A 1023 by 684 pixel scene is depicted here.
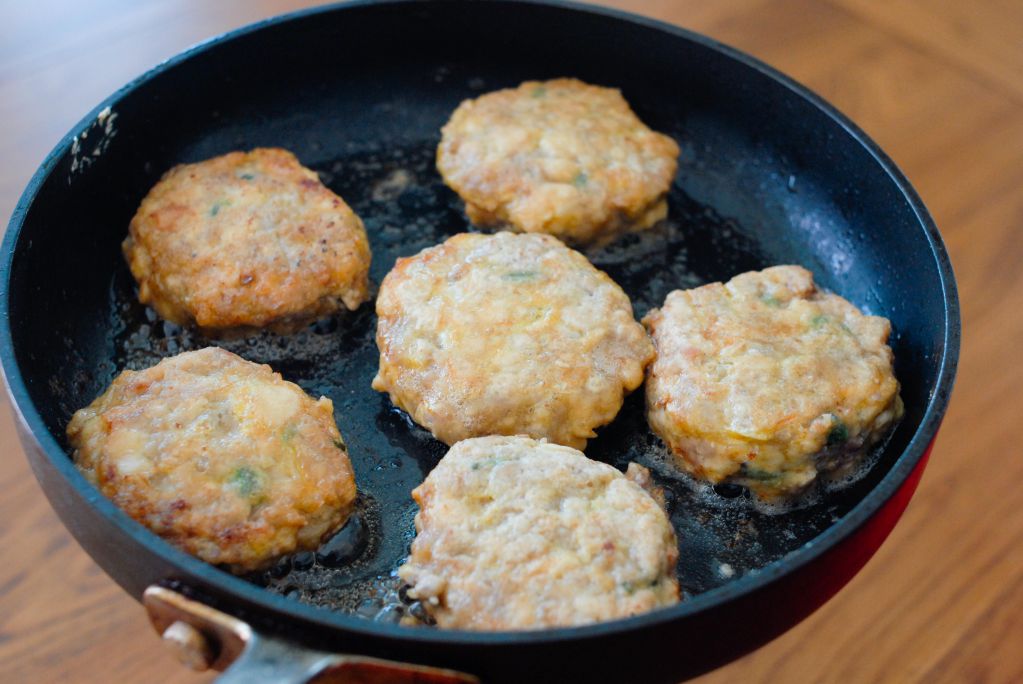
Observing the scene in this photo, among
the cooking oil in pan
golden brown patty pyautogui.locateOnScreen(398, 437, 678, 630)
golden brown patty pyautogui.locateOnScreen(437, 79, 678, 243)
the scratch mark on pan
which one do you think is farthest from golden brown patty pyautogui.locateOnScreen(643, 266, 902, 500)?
the scratch mark on pan

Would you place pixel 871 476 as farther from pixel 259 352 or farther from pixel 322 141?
pixel 322 141

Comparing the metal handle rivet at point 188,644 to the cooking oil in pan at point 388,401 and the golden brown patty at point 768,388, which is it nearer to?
the cooking oil in pan at point 388,401

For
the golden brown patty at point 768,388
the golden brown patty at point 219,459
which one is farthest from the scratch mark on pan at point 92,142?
the golden brown patty at point 768,388

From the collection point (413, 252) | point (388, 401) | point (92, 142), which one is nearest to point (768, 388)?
point (388, 401)

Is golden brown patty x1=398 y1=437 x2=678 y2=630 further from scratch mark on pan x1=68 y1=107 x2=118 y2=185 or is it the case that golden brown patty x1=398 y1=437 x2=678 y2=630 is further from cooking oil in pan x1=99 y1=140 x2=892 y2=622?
scratch mark on pan x1=68 y1=107 x2=118 y2=185

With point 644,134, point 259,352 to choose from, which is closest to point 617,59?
point 644,134

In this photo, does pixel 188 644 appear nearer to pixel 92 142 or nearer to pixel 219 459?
pixel 219 459
